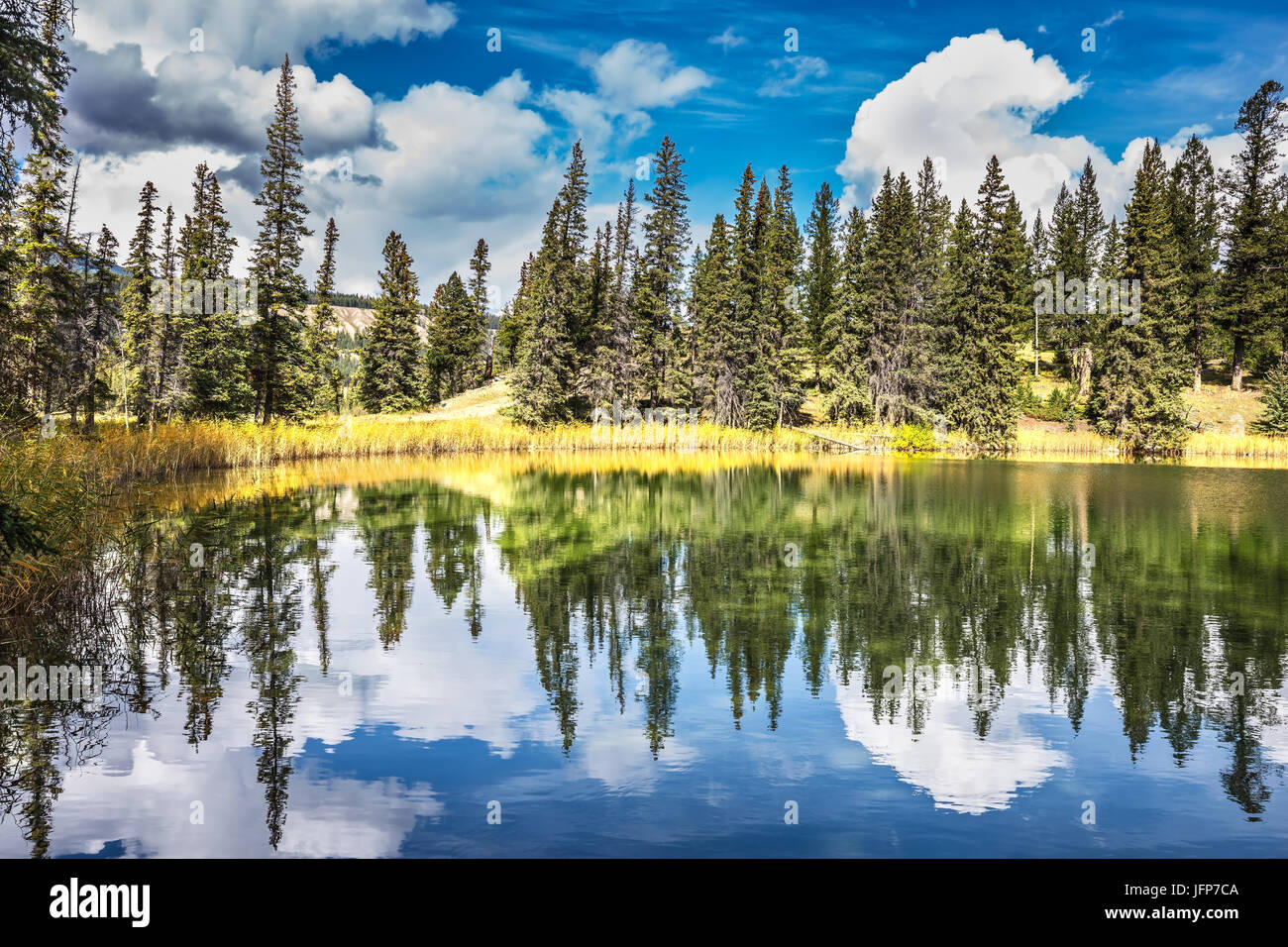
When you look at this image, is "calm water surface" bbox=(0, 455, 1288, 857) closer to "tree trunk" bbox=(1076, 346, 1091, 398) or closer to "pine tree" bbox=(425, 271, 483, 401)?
"tree trunk" bbox=(1076, 346, 1091, 398)

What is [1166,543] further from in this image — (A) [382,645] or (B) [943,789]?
(A) [382,645]

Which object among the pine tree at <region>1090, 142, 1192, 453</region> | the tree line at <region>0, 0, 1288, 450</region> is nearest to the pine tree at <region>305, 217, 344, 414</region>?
the tree line at <region>0, 0, 1288, 450</region>

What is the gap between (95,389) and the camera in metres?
45.1

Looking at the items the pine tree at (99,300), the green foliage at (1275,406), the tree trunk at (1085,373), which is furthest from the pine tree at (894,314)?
the pine tree at (99,300)

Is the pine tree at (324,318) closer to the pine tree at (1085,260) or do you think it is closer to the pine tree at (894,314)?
the pine tree at (894,314)

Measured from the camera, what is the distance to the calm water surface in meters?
6.47

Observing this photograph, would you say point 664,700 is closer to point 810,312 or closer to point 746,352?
point 746,352

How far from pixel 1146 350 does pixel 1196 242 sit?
20.0 meters

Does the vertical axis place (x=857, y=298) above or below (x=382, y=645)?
above

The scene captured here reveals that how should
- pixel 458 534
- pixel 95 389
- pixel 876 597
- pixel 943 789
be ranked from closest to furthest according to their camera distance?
pixel 943 789
pixel 876 597
pixel 458 534
pixel 95 389

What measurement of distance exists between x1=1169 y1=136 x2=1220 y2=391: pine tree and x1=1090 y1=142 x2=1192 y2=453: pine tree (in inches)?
215
